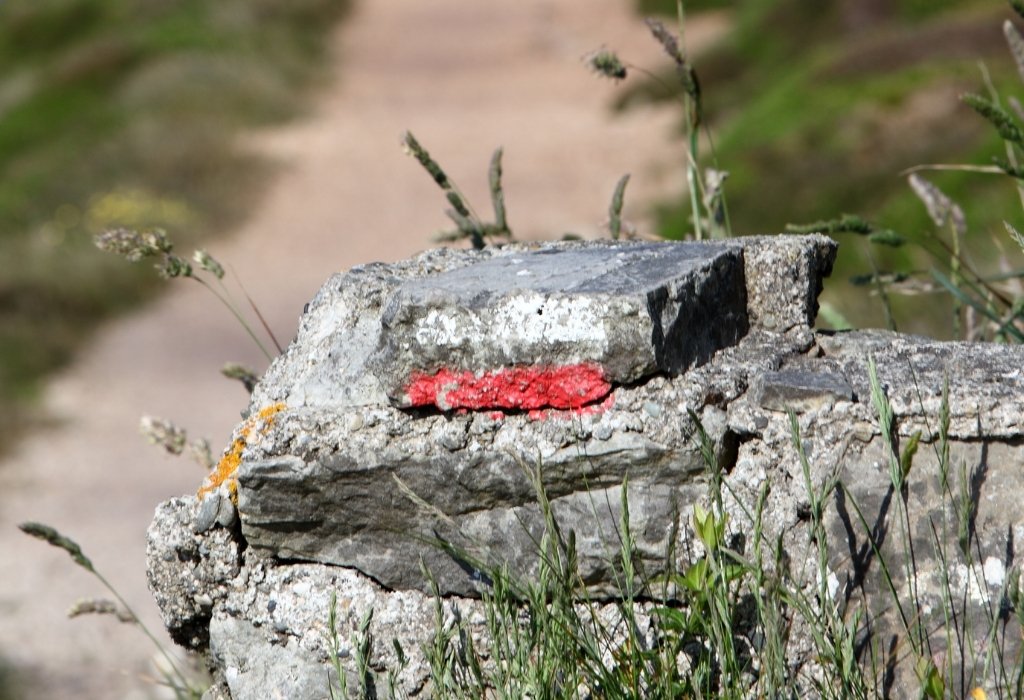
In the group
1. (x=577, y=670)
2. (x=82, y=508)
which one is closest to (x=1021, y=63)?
(x=577, y=670)

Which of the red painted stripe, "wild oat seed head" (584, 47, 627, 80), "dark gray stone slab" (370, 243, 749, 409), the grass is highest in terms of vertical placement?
"wild oat seed head" (584, 47, 627, 80)

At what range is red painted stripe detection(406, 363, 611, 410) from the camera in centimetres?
179

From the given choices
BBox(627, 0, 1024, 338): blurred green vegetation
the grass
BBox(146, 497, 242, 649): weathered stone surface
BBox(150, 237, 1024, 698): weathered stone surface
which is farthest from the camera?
BBox(627, 0, 1024, 338): blurred green vegetation

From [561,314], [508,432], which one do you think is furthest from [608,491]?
[561,314]

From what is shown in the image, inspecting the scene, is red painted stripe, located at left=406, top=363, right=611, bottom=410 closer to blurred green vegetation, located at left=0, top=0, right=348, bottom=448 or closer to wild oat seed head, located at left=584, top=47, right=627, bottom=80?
wild oat seed head, located at left=584, top=47, right=627, bottom=80

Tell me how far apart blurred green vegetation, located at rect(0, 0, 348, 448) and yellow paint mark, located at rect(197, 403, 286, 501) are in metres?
9.02

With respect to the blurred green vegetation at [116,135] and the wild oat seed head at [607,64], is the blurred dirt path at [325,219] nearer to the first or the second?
the blurred green vegetation at [116,135]

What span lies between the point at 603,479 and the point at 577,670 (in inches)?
11.5

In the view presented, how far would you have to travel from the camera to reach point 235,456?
1922 mm

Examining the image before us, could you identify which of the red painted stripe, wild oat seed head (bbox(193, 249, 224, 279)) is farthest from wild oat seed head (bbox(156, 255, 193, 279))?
the red painted stripe

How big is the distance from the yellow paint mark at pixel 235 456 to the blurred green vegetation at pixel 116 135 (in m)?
9.02

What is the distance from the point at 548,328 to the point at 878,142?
8.85m

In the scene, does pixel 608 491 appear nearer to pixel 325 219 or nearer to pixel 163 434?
pixel 163 434

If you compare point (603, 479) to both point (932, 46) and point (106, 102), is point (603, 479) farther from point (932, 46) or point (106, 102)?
point (106, 102)
